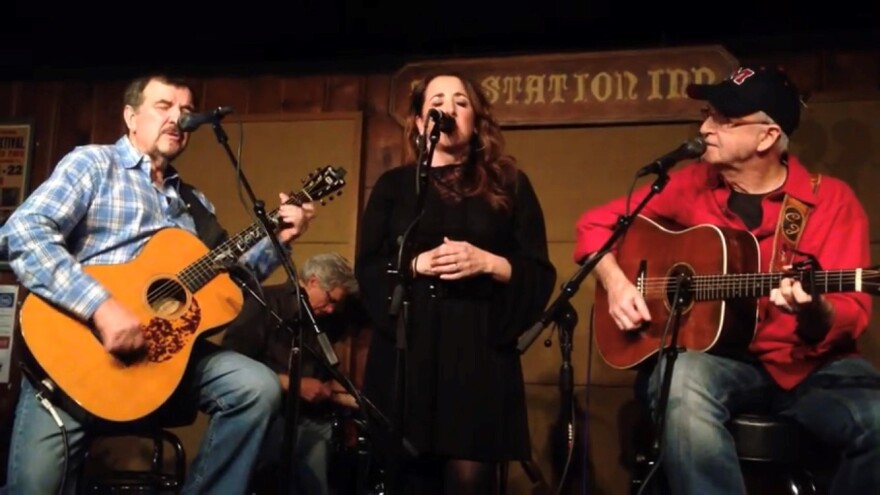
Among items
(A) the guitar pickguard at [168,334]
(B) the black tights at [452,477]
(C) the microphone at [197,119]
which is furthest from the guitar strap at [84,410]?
(B) the black tights at [452,477]

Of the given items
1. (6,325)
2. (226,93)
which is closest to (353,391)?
(226,93)

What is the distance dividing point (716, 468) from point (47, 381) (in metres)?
1.82

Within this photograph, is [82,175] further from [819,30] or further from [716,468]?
[819,30]

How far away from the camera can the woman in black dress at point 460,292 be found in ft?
8.06

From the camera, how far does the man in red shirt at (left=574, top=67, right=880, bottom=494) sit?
7.52 ft

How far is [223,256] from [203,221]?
0.96 feet

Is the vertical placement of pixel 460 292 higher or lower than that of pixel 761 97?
lower

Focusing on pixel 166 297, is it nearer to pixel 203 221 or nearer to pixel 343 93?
pixel 203 221

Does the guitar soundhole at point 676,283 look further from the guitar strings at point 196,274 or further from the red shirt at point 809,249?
the guitar strings at point 196,274

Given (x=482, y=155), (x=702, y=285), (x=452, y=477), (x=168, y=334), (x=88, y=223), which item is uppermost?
(x=482, y=155)

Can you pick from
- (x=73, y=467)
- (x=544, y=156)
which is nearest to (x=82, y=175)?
(x=73, y=467)

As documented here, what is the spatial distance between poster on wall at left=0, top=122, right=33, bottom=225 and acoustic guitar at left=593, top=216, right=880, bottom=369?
308cm

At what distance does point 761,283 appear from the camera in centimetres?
239

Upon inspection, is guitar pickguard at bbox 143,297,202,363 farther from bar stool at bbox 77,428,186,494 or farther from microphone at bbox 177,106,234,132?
microphone at bbox 177,106,234,132
